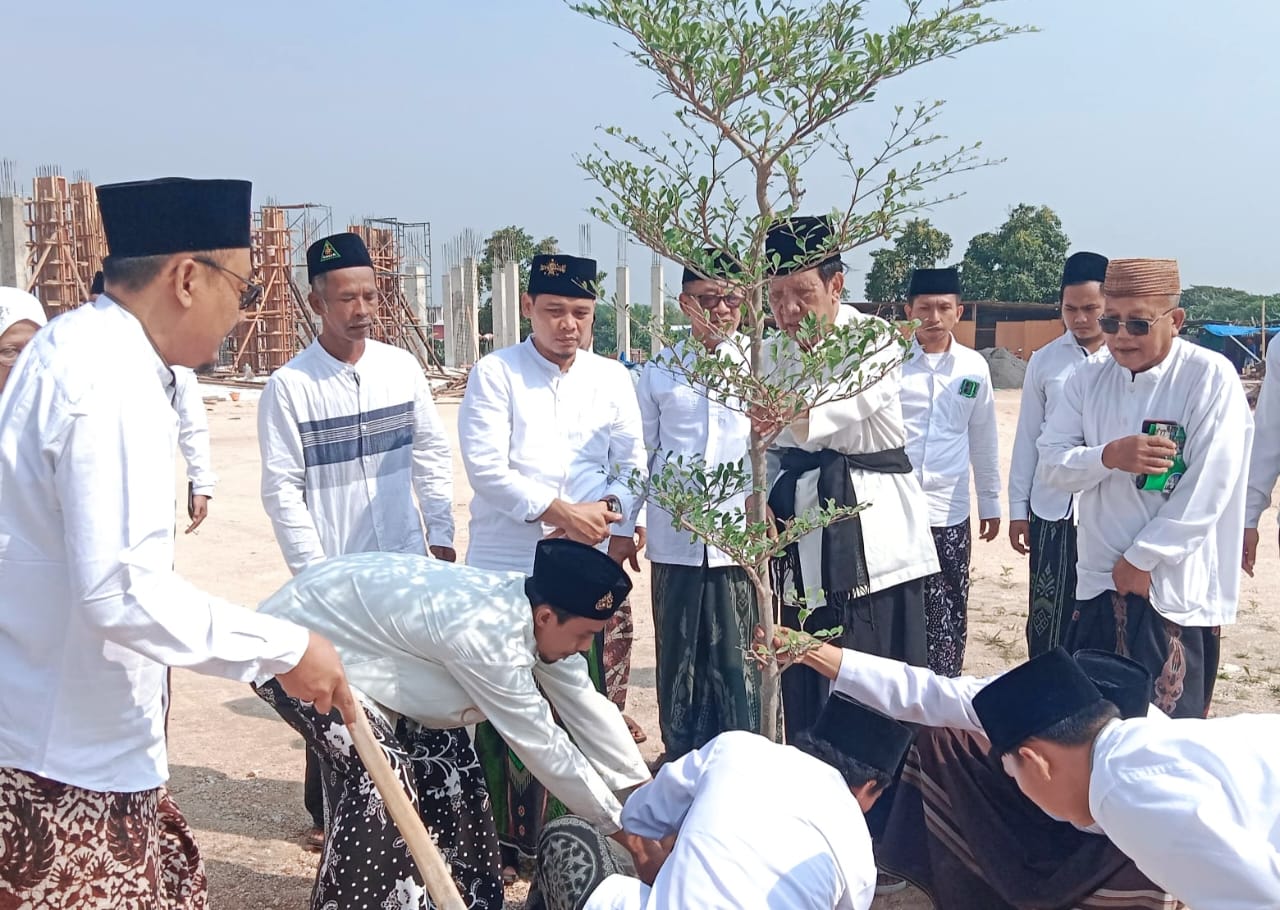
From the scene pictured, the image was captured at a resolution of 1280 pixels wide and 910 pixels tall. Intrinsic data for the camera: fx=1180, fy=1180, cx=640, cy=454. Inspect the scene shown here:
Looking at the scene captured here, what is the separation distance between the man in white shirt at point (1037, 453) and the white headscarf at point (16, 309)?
4.18m

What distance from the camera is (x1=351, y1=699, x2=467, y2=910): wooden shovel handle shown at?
2.63 meters

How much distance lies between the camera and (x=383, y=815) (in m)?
2.99

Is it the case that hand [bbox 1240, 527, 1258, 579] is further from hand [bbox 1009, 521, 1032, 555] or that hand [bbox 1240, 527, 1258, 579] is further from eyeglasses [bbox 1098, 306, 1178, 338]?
eyeglasses [bbox 1098, 306, 1178, 338]

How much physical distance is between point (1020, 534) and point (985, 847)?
2.67 metres

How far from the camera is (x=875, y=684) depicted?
340cm

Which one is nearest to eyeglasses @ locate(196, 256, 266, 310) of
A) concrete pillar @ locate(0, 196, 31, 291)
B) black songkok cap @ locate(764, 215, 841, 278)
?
black songkok cap @ locate(764, 215, 841, 278)

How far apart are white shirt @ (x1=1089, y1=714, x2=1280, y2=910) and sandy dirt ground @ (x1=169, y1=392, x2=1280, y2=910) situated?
30.3 inches

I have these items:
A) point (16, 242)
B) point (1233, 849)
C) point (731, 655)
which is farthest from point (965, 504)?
point (16, 242)

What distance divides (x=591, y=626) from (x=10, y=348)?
242 centimetres

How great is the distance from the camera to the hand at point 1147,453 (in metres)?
3.98

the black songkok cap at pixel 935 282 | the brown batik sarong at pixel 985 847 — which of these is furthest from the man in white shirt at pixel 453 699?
the black songkok cap at pixel 935 282

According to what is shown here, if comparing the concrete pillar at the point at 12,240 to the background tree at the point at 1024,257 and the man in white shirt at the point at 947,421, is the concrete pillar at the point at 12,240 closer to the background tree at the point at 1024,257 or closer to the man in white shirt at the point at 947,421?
the man in white shirt at the point at 947,421

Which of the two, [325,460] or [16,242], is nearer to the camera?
[325,460]

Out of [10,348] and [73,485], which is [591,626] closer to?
[73,485]
